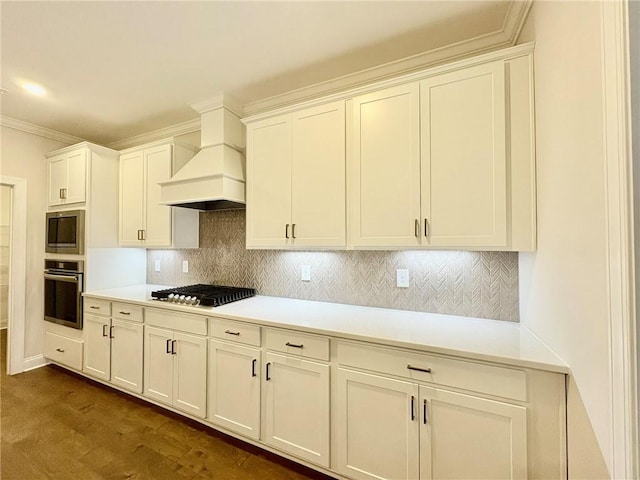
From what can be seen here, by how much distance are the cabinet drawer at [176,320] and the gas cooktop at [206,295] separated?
0.33 feet

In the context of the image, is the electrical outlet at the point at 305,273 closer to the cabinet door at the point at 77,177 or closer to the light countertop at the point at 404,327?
the light countertop at the point at 404,327

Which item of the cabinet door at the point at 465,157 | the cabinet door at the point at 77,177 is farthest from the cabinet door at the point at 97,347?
the cabinet door at the point at 465,157

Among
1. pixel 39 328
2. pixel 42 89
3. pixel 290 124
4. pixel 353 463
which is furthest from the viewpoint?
pixel 39 328

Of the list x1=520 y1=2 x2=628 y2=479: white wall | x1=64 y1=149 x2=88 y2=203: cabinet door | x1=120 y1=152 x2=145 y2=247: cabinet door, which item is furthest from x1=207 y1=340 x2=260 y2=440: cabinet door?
x1=64 y1=149 x2=88 y2=203: cabinet door

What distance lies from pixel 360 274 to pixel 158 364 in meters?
1.84

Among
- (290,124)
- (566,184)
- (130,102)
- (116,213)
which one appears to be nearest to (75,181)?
(116,213)

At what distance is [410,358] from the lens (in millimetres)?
1438

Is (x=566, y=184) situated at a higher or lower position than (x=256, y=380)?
higher

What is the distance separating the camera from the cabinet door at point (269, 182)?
210 centimetres

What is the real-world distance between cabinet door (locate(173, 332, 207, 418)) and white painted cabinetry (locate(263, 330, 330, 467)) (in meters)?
0.57

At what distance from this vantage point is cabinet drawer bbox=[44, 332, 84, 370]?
289 cm

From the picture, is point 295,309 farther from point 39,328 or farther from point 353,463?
point 39,328

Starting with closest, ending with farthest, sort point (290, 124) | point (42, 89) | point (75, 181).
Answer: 1. point (290, 124)
2. point (42, 89)
3. point (75, 181)

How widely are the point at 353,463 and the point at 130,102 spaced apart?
3344 millimetres
